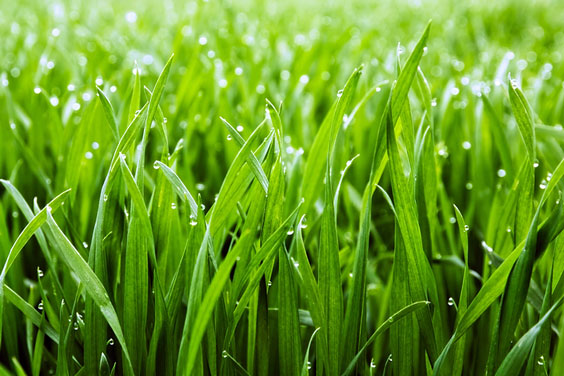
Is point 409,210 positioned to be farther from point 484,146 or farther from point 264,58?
point 264,58

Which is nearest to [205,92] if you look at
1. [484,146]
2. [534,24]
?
[484,146]

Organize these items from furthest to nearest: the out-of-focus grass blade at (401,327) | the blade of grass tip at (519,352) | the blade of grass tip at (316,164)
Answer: the blade of grass tip at (316,164) < the out-of-focus grass blade at (401,327) < the blade of grass tip at (519,352)

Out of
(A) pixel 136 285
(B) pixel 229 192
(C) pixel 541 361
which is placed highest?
(B) pixel 229 192

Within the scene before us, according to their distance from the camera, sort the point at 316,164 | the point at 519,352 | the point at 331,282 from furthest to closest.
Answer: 1. the point at 316,164
2. the point at 331,282
3. the point at 519,352

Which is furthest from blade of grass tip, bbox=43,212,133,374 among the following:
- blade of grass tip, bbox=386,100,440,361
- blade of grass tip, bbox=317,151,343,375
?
blade of grass tip, bbox=386,100,440,361

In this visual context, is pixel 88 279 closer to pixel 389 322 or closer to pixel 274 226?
pixel 274 226

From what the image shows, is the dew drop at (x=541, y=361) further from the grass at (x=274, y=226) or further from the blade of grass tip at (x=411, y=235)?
the blade of grass tip at (x=411, y=235)

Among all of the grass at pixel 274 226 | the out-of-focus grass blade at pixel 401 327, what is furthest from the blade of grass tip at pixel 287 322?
the out-of-focus grass blade at pixel 401 327

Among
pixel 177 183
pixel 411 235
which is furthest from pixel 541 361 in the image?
pixel 177 183
